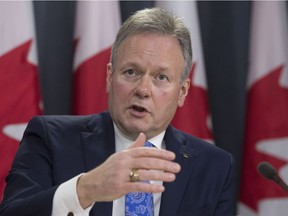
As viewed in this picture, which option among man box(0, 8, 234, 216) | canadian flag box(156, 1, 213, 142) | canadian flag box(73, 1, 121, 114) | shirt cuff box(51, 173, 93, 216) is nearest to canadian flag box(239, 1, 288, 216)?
canadian flag box(156, 1, 213, 142)

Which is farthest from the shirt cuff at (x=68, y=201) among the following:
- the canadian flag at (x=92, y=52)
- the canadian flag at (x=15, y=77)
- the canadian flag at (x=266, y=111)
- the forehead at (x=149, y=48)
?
the canadian flag at (x=266, y=111)

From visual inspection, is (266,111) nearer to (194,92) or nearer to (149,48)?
(194,92)

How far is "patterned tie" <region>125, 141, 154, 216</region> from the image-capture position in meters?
2.06

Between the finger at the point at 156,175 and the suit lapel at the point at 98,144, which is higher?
the finger at the point at 156,175

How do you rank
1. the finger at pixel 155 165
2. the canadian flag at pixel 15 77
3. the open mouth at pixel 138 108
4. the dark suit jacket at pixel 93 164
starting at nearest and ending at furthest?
the finger at pixel 155 165, the dark suit jacket at pixel 93 164, the open mouth at pixel 138 108, the canadian flag at pixel 15 77

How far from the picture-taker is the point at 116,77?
2.17 m

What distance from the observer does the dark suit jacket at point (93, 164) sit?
2.00 meters

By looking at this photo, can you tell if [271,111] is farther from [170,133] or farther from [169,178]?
[169,178]

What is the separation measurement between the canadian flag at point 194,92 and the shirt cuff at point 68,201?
146cm

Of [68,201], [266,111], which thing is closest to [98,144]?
[68,201]

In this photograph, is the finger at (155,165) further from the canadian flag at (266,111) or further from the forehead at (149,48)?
the canadian flag at (266,111)

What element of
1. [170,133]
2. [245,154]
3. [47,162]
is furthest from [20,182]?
[245,154]

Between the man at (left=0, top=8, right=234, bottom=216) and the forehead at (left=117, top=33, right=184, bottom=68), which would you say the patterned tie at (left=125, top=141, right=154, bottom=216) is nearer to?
the man at (left=0, top=8, right=234, bottom=216)

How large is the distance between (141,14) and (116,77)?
0.24 m
